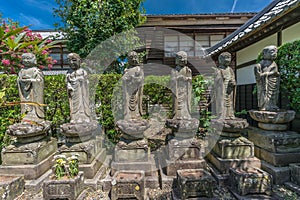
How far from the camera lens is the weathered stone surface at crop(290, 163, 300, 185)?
10.9 feet

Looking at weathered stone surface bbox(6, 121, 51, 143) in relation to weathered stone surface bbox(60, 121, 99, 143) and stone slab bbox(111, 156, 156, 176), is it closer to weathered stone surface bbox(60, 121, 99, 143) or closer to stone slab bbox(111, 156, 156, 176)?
weathered stone surface bbox(60, 121, 99, 143)

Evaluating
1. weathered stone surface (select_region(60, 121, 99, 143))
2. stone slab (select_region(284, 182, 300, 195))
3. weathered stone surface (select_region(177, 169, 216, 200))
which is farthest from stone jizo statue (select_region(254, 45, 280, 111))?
weathered stone surface (select_region(60, 121, 99, 143))

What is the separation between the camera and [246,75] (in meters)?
6.94

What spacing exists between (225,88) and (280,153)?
177 centimetres

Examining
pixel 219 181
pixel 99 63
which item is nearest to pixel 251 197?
pixel 219 181

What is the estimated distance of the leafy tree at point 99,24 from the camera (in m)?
5.99

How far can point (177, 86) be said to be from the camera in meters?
4.09

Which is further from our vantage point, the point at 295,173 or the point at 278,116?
the point at 278,116

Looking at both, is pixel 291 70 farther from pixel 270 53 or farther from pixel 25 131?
pixel 25 131

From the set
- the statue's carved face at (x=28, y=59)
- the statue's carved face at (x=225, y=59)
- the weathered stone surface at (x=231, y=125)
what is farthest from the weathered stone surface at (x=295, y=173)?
the statue's carved face at (x=28, y=59)

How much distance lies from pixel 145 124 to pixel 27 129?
255 cm

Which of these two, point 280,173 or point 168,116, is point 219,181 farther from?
point 168,116

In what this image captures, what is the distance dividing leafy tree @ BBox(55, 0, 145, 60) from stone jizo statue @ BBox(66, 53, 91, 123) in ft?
7.78

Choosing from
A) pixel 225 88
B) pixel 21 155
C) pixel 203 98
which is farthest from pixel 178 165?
pixel 21 155
